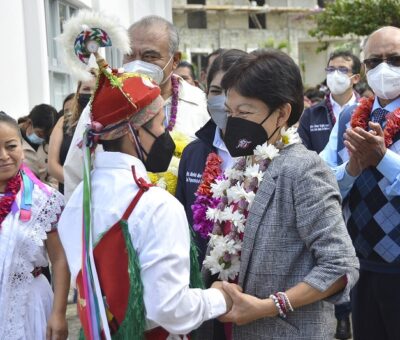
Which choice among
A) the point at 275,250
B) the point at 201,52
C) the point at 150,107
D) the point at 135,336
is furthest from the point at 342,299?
the point at 201,52

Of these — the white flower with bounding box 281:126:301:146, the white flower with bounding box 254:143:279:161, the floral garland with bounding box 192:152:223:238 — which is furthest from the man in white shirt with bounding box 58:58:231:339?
the floral garland with bounding box 192:152:223:238

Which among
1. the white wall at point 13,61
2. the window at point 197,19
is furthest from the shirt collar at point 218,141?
the window at point 197,19

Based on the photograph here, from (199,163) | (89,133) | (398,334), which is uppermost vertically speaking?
(89,133)

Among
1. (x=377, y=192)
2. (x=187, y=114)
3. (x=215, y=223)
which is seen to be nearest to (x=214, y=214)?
(x=215, y=223)

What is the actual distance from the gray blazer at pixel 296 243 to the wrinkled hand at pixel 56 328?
3.30 ft

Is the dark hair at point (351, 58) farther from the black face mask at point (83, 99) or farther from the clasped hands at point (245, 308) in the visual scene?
the clasped hands at point (245, 308)

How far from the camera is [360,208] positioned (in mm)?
3531

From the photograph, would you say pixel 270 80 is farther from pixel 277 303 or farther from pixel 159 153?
pixel 277 303

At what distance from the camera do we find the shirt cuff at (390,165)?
129 inches

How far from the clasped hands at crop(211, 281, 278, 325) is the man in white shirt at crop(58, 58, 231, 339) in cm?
3

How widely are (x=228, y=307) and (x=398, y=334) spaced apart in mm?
1343

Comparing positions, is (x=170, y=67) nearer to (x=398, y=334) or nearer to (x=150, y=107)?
(x=150, y=107)

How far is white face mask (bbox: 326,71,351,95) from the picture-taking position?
22.0 feet

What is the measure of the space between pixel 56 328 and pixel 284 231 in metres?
1.29
